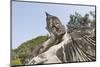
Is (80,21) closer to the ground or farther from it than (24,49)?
farther from it

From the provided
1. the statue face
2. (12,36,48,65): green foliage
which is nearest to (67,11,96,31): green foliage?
the statue face

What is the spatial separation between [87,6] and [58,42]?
607 millimetres

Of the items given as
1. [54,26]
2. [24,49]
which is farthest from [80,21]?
[24,49]

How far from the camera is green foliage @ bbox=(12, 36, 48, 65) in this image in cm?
237

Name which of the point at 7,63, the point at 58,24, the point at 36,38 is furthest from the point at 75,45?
the point at 7,63

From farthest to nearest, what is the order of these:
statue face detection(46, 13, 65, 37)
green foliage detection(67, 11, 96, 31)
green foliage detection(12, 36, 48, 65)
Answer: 1. green foliage detection(67, 11, 96, 31)
2. statue face detection(46, 13, 65, 37)
3. green foliage detection(12, 36, 48, 65)

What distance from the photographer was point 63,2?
260 cm

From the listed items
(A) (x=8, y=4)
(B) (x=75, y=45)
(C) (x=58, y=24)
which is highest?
(A) (x=8, y=4)

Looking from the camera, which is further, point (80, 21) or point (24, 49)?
point (80, 21)

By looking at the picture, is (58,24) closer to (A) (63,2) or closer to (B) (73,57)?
(A) (63,2)

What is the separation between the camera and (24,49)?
95.2 inches

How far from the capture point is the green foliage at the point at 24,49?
2.37 meters

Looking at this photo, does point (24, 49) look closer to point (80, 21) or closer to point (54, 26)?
point (54, 26)

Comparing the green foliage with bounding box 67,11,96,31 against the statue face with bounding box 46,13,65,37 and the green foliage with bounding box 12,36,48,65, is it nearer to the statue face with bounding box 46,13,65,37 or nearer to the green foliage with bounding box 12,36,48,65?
the statue face with bounding box 46,13,65,37
